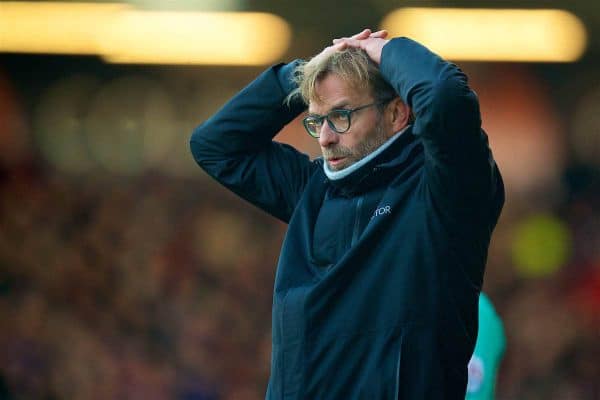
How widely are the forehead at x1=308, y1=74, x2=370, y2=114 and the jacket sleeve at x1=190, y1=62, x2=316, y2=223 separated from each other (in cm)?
32

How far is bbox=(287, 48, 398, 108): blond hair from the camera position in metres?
2.65

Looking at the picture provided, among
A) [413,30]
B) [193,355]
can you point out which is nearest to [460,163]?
[413,30]

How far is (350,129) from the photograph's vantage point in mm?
2629

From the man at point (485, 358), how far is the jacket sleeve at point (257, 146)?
1161mm

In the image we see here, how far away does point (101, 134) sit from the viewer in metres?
5.21

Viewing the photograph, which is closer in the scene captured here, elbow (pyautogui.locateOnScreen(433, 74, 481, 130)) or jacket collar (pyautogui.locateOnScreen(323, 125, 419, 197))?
elbow (pyautogui.locateOnScreen(433, 74, 481, 130))

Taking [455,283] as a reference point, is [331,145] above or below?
above

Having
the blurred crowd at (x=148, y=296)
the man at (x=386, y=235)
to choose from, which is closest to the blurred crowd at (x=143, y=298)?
the blurred crowd at (x=148, y=296)

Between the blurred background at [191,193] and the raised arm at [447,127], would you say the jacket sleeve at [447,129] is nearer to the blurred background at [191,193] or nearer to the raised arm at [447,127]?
the raised arm at [447,127]

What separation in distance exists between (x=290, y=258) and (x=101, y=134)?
2734 mm

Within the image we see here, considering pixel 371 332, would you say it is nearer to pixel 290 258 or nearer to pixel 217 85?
pixel 290 258

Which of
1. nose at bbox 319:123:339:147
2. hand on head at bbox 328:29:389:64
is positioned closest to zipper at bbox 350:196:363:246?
nose at bbox 319:123:339:147

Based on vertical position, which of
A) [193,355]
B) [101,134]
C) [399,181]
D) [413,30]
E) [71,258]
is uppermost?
[399,181]

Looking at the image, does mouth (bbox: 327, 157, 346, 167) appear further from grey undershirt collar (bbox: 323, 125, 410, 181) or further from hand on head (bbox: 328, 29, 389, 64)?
hand on head (bbox: 328, 29, 389, 64)
